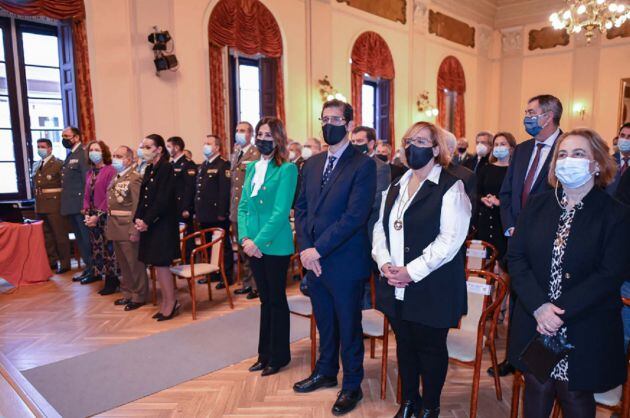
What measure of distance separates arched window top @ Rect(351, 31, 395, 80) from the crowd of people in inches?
205

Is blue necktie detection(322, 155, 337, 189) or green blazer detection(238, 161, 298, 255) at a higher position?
blue necktie detection(322, 155, 337, 189)

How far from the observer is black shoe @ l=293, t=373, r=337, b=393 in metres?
2.68

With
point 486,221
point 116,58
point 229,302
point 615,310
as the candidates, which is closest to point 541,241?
point 615,310

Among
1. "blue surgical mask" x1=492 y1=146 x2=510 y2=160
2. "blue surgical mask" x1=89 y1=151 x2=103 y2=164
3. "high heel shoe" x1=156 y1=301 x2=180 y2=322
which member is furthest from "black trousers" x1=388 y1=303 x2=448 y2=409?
"blue surgical mask" x1=89 y1=151 x2=103 y2=164

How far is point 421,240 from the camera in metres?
2.00

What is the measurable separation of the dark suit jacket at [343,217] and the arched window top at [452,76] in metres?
9.20

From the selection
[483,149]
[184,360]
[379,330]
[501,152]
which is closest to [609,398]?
[379,330]

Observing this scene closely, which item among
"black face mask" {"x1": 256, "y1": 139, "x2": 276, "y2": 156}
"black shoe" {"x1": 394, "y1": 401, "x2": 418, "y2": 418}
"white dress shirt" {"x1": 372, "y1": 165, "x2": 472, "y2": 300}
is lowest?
"black shoe" {"x1": 394, "y1": 401, "x2": 418, "y2": 418}

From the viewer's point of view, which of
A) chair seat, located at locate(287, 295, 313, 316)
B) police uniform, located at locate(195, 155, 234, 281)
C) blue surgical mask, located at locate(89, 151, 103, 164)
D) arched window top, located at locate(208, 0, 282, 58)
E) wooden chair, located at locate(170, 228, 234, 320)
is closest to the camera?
chair seat, located at locate(287, 295, 313, 316)

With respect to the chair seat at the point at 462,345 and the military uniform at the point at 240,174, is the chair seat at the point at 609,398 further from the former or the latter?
the military uniform at the point at 240,174

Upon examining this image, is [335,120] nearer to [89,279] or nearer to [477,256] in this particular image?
[477,256]

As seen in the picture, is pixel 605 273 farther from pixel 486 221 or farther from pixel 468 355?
pixel 486 221

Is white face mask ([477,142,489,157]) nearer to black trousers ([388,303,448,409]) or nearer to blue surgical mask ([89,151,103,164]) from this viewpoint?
black trousers ([388,303,448,409])

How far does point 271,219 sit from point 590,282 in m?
1.65
